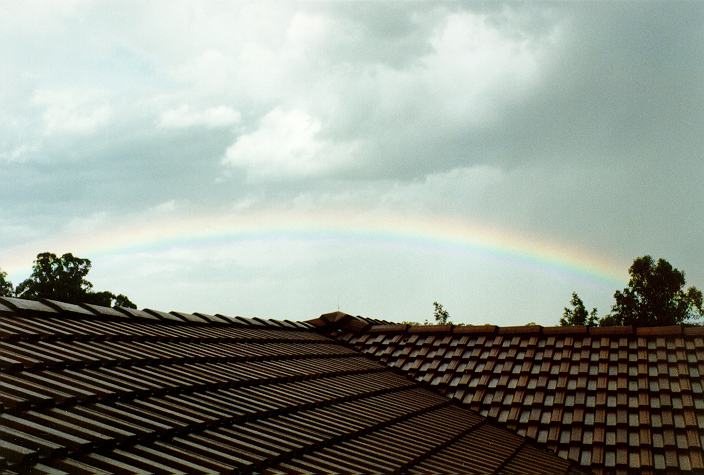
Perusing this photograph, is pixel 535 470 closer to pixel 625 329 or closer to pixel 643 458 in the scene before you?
pixel 643 458

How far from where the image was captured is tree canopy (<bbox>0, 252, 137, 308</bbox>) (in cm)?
4231

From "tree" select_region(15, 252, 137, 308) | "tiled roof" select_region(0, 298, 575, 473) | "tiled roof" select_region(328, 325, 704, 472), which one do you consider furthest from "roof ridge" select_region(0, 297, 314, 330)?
"tree" select_region(15, 252, 137, 308)

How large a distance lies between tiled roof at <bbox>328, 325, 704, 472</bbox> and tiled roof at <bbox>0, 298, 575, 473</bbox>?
45cm

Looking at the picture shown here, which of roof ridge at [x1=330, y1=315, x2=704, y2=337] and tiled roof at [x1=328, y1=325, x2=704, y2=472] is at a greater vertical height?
roof ridge at [x1=330, y1=315, x2=704, y2=337]

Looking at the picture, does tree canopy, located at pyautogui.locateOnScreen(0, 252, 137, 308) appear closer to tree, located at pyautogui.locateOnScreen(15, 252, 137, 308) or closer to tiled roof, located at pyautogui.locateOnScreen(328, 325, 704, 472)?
tree, located at pyautogui.locateOnScreen(15, 252, 137, 308)

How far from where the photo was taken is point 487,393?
8.40 metres

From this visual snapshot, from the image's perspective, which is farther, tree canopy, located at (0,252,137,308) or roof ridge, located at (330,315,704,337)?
tree canopy, located at (0,252,137,308)

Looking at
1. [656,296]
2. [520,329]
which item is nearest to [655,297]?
[656,296]

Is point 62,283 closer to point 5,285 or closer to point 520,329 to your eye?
point 5,285

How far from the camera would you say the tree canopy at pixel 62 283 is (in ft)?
139

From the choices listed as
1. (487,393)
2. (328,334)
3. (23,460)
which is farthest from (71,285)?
(23,460)

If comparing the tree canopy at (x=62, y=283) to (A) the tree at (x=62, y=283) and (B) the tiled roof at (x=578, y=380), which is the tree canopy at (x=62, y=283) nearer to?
(A) the tree at (x=62, y=283)

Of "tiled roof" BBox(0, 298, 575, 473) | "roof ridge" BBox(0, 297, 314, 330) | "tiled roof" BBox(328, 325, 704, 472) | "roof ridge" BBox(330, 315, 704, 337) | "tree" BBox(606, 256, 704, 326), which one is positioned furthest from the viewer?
"tree" BBox(606, 256, 704, 326)

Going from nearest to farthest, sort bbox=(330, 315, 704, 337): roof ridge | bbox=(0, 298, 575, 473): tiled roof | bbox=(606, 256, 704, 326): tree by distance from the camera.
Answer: bbox=(0, 298, 575, 473): tiled roof < bbox=(330, 315, 704, 337): roof ridge < bbox=(606, 256, 704, 326): tree
